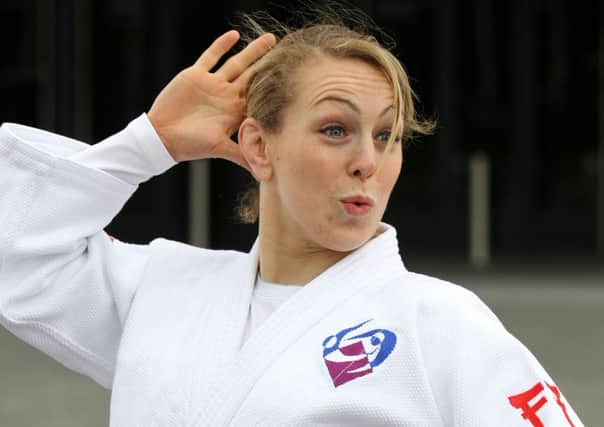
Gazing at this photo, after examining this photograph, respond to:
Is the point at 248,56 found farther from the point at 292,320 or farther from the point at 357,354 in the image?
the point at 357,354

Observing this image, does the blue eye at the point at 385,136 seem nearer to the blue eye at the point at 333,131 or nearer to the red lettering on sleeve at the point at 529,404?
the blue eye at the point at 333,131

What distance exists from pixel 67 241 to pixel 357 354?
692 millimetres

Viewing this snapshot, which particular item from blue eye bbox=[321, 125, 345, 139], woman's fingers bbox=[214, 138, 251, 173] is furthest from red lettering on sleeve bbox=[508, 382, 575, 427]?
woman's fingers bbox=[214, 138, 251, 173]

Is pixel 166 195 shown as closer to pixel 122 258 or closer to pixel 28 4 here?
pixel 28 4

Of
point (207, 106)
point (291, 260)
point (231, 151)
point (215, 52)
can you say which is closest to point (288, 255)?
point (291, 260)

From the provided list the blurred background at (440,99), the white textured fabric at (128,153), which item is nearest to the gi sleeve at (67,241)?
the white textured fabric at (128,153)

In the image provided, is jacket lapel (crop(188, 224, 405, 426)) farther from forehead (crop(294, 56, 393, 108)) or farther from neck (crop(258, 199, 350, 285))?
forehead (crop(294, 56, 393, 108))

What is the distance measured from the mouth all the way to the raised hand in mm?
355

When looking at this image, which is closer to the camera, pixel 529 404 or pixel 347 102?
pixel 529 404

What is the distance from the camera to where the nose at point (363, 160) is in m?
2.14

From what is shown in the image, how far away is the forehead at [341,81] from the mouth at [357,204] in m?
0.18

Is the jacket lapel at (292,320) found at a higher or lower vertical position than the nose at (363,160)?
lower

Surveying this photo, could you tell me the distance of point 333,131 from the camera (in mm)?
2188

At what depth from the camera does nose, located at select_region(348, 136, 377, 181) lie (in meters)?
2.14
